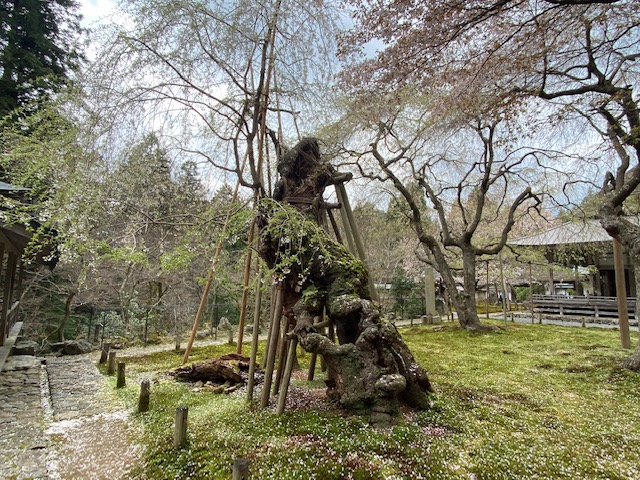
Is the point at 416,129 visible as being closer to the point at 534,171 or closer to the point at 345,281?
the point at 534,171

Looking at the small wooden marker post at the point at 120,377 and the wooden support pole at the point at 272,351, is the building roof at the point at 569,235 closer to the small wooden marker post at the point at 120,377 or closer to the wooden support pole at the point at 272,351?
the wooden support pole at the point at 272,351

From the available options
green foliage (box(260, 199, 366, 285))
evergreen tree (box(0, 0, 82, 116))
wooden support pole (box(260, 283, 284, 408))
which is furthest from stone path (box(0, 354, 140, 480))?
evergreen tree (box(0, 0, 82, 116))

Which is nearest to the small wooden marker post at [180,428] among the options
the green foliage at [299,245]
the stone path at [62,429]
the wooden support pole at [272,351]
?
the stone path at [62,429]

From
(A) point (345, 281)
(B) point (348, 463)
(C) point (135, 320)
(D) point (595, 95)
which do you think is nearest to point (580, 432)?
(B) point (348, 463)

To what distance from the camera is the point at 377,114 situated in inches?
293

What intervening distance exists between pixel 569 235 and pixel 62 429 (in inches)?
573

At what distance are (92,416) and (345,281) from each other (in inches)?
125

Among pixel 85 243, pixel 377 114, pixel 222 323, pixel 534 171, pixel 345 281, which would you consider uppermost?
pixel 377 114

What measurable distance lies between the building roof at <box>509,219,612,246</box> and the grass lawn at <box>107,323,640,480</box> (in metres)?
7.97

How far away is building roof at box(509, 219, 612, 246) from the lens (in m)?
10.9

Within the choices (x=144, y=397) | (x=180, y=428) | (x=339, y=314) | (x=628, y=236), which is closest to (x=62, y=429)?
(x=144, y=397)

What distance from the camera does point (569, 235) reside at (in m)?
11.8

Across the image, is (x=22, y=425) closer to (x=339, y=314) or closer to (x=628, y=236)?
(x=339, y=314)

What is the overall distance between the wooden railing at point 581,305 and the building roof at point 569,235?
7.51ft
